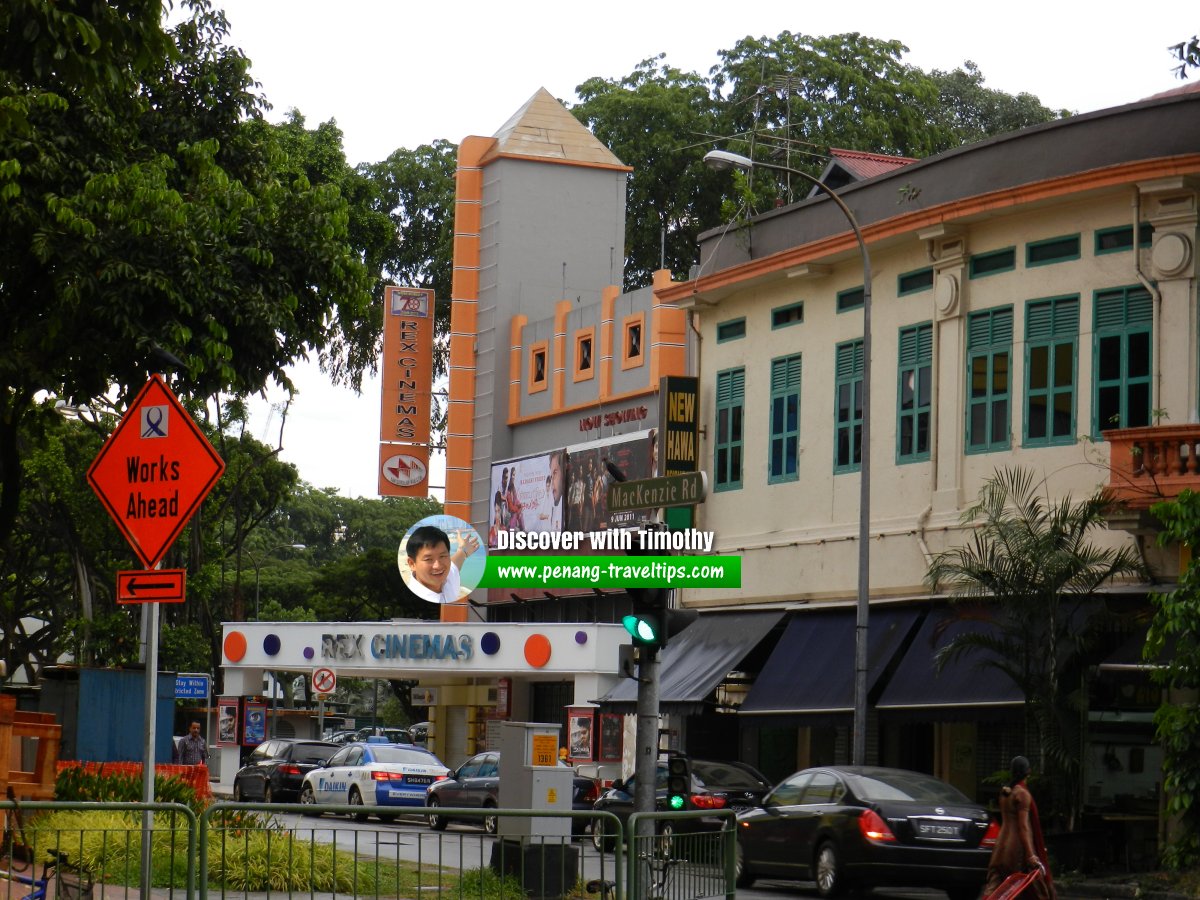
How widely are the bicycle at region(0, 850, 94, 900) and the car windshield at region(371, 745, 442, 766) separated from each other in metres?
23.3

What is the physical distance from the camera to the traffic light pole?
594 inches

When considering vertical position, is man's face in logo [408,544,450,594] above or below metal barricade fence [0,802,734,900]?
above

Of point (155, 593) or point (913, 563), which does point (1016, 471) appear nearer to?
point (913, 563)

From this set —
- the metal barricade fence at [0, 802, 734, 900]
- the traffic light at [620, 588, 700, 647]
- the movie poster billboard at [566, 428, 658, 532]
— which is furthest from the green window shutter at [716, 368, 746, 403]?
the metal barricade fence at [0, 802, 734, 900]

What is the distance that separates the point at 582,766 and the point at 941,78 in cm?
3826

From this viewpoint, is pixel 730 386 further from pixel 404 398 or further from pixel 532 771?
pixel 532 771

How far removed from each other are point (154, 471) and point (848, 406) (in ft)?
70.5

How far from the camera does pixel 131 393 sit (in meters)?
18.0

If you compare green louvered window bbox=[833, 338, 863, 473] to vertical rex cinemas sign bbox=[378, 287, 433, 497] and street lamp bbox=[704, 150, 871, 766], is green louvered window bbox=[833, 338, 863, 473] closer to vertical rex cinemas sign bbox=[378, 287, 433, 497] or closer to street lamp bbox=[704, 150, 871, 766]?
street lamp bbox=[704, 150, 871, 766]

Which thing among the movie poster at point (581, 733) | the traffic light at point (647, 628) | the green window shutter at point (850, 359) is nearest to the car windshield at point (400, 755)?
the movie poster at point (581, 733)

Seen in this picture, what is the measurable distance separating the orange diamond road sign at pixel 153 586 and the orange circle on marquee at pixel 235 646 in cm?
3983

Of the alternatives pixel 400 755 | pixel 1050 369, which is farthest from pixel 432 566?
pixel 1050 369

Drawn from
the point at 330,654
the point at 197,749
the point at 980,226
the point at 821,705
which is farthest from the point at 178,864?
the point at 330,654

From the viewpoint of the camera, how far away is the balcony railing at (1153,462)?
23.2 m
